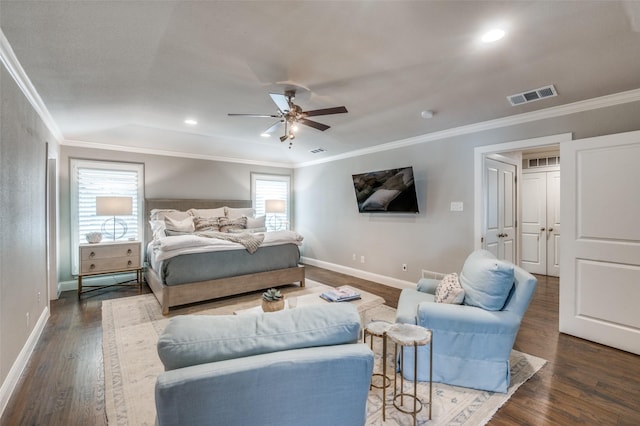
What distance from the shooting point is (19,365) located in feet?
7.41

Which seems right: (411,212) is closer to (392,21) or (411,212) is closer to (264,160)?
(392,21)

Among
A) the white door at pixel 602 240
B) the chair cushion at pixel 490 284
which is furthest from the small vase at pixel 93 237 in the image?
the white door at pixel 602 240

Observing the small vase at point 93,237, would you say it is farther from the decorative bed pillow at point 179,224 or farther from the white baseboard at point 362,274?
the white baseboard at point 362,274

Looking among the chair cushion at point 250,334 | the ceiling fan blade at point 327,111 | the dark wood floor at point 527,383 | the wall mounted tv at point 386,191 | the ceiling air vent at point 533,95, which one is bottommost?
the dark wood floor at point 527,383

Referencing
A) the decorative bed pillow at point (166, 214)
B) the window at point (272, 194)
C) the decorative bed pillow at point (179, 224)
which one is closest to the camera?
the decorative bed pillow at point (179, 224)

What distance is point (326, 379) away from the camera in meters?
1.07

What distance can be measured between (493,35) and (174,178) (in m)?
5.32

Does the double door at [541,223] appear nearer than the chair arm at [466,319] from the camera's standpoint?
No

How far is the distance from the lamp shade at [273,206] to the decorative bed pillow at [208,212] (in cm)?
95

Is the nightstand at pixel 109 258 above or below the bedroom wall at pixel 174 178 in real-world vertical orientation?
below

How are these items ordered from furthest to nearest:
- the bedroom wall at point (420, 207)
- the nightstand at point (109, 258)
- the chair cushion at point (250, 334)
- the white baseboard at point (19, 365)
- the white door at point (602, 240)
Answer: the nightstand at point (109, 258) < the bedroom wall at point (420, 207) < the white door at point (602, 240) < the white baseboard at point (19, 365) < the chair cushion at point (250, 334)

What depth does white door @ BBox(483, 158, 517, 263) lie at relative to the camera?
4043 mm

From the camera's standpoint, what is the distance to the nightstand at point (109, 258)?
4219mm

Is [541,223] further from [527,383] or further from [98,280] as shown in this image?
[98,280]
